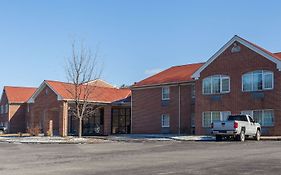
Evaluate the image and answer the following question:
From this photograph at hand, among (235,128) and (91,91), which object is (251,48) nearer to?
(235,128)

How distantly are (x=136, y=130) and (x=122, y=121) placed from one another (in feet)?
17.1

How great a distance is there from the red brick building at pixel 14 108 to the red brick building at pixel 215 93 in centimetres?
2570

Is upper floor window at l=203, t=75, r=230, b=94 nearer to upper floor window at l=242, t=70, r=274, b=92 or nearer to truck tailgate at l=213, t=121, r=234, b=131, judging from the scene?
upper floor window at l=242, t=70, r=274, b=92

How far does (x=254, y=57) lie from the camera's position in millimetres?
37000

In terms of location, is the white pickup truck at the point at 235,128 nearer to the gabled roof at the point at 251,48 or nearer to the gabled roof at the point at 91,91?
the gabled roof at the point at 251,48

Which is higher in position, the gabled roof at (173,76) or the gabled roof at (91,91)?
the gabled roof at (173,76)

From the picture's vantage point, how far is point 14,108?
67.4 m

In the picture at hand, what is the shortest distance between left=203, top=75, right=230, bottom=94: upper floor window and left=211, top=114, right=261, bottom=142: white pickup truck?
6.76 meters

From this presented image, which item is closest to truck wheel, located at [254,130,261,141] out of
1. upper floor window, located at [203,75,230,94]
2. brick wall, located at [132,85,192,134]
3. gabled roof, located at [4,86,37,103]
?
upper floor window, located at [203,75,230,94]

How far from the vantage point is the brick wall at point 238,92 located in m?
35.4

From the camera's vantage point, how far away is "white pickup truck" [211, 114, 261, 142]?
100ft

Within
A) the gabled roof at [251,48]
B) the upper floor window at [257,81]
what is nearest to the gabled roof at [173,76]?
the gabled roof at [251,48]

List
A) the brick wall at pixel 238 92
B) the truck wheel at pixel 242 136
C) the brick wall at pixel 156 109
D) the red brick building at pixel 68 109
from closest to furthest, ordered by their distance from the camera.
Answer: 1. the truck wheel at pixel 242 136
2. the brick wall at pixel 238 92
3. the brick wall at pixel 156 109
4. the red brick building at pixel 68 109

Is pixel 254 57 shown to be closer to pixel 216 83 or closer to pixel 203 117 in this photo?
pixel 216 83
